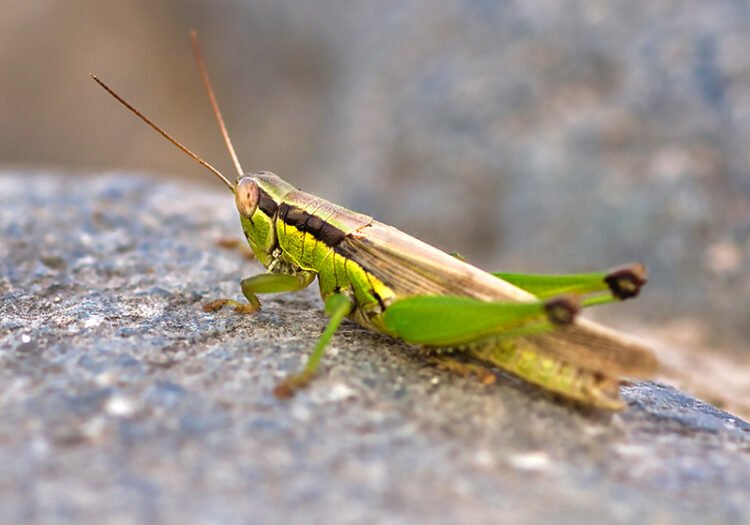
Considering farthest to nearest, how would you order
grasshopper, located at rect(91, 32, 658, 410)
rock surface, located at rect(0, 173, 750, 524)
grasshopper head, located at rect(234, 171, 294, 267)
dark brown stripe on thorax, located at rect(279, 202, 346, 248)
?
grasshopper head, located at rect(234, 171, 294, 267) < dark brown stripe on thorax, located at rect(279, 202, 346, 248) < grasshopper, located at rect(91, 32, 658, 410) < rock surface, located at rect(0, 173, 750, 524)

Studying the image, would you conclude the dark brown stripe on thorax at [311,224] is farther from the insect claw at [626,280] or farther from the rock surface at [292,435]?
the insect claw at [626,280]

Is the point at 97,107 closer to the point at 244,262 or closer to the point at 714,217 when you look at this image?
the point at 244,262

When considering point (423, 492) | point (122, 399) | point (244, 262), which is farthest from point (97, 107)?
point (423, 492)

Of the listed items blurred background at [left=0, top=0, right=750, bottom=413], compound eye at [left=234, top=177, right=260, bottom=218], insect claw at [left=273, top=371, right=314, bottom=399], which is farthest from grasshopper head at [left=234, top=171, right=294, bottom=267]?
blurred background at [left=0, top=0, right=750, bottom=413]

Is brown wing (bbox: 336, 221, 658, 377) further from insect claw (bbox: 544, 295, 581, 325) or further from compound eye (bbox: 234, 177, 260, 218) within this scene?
compound eye (bbox: 234, 177, 260, 218)

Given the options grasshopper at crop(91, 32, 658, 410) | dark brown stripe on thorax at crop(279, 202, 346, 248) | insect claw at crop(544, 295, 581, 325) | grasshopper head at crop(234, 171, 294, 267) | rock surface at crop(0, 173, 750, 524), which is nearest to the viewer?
rock surface at crop(0, 173, 750, 524)

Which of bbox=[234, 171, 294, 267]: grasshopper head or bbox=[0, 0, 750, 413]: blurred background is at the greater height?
bbox=[0, 0, 750, 413]: blurred background

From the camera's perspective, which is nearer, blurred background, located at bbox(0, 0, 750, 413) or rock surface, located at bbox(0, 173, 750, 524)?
rock surface, located at bbox(0, 173, 750, 524)
